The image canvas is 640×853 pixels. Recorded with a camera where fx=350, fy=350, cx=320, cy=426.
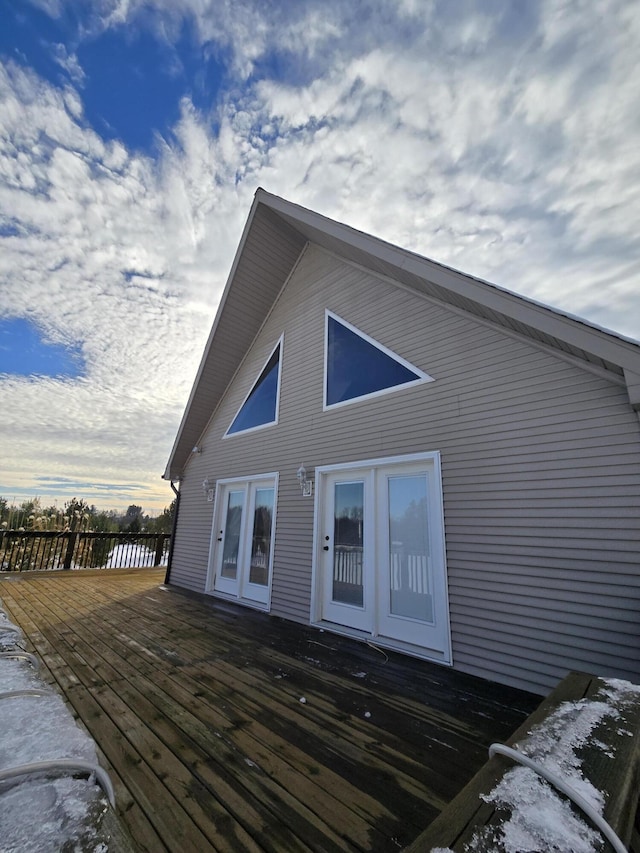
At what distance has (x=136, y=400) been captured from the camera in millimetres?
11773

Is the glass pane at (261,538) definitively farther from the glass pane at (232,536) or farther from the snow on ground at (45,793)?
the snow on ground at (45,793)

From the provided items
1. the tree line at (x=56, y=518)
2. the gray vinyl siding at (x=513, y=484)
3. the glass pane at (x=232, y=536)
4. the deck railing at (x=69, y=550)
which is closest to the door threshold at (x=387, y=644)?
the gray vinyl siding at (x=513, y=484)

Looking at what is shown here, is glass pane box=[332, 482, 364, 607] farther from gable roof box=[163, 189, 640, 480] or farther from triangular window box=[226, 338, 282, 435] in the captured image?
gable roof box=[163, 189, 640, 480]

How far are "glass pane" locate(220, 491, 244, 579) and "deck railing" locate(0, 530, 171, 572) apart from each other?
2565mm

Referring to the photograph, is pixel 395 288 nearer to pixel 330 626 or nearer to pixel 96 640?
pixel 330 626

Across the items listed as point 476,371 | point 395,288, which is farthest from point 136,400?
point 476,371

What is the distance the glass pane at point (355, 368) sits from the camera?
4.25 metres

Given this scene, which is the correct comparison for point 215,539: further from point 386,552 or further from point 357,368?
point 357,368

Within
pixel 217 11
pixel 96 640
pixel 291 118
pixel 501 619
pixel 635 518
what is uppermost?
pixel 217 11

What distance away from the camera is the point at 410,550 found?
369 cm

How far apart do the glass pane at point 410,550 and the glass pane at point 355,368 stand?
121cm

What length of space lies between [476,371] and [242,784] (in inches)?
138

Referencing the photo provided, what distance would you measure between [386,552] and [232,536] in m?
3.37

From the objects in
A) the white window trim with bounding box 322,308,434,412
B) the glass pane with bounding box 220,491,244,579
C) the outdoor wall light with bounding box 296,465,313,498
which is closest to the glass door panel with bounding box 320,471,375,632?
the outdoor wall light with bounding box 296,465,313,498
